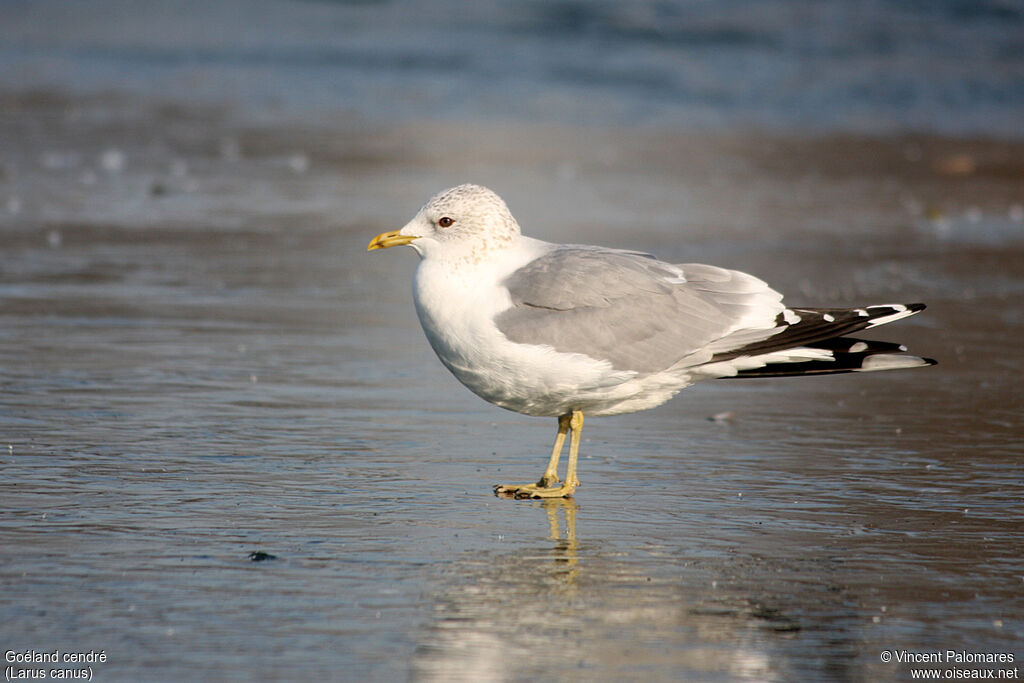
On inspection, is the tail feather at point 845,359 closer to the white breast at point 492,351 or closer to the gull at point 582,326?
the gull at point 582,326

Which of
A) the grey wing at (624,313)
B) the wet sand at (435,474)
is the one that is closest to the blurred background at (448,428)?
the wet sand at (435,474)

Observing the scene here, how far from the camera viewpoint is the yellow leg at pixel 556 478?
4.68 m

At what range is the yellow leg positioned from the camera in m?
4.68

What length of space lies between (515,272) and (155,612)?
1.95 metres

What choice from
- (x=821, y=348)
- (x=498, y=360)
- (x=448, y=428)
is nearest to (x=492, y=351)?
(x=498, y=360)

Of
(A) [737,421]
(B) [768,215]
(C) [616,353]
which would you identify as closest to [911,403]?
(A) [737,421]

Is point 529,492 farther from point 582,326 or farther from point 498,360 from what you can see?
point 582,326

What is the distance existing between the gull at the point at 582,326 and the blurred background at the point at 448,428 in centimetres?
34

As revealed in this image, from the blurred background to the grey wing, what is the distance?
1.54ft

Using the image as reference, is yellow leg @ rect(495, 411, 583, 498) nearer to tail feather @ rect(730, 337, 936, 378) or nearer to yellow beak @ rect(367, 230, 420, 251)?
tail feather @ rect(730, 337, 936, 378)

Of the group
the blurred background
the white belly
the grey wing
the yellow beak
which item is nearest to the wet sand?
the blurred background

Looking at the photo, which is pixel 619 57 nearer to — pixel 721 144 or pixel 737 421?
pixel 721 144

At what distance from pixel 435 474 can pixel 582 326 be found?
28.7 inches

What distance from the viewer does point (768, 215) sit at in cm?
1100
